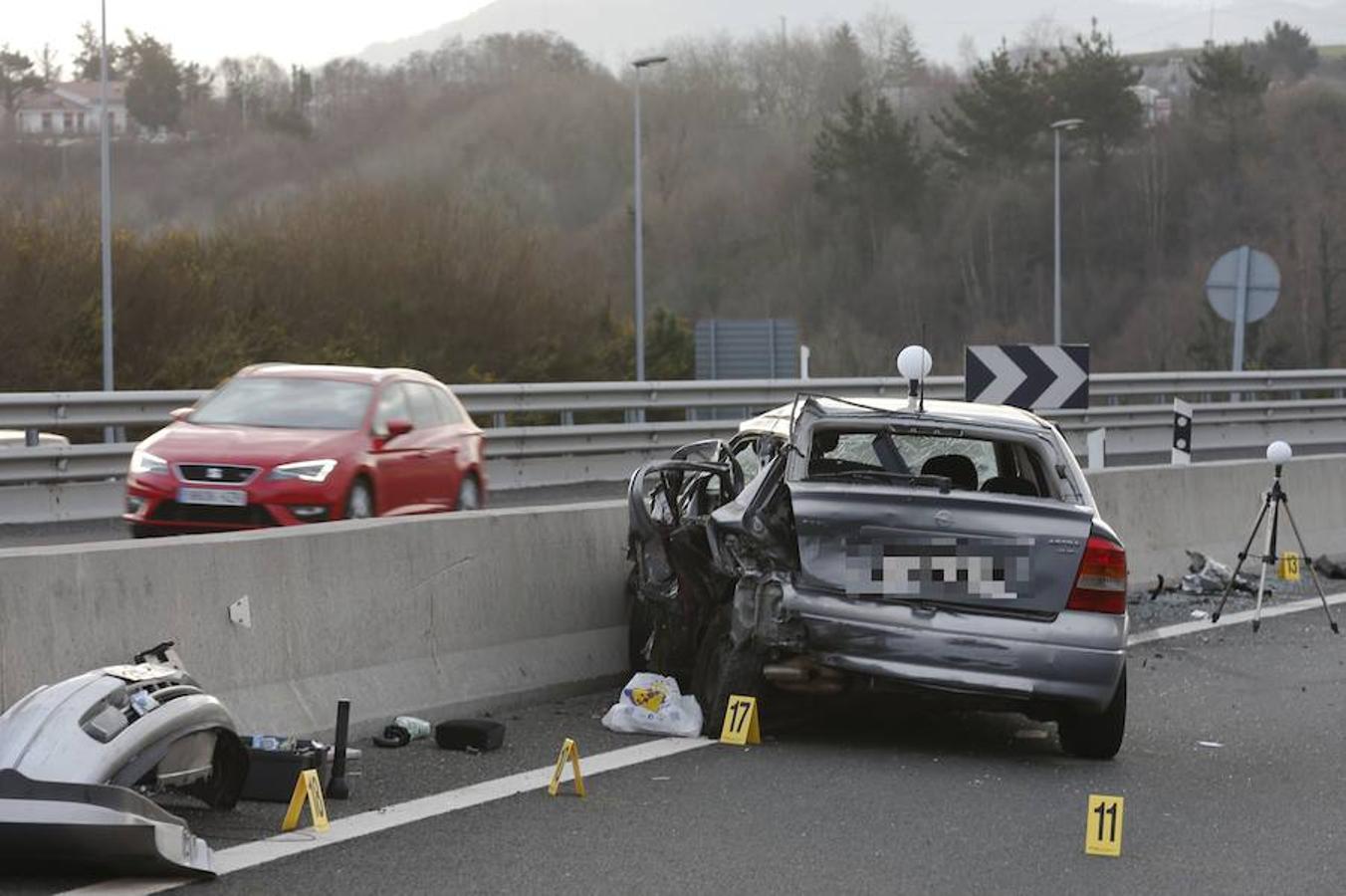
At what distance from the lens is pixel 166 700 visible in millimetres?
6969

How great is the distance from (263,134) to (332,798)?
86.0 meters

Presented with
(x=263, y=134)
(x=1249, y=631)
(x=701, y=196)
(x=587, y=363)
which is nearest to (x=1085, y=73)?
(x=701, y=196)

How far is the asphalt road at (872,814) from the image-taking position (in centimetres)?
666

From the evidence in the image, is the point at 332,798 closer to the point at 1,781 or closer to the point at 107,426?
the point at 1,781

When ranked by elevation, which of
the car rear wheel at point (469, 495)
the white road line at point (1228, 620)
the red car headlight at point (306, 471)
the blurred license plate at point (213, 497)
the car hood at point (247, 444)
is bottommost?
the white road line at point (1228, 620)

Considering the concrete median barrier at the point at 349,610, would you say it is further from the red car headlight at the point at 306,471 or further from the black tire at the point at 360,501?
the black tire at the point at 360,501

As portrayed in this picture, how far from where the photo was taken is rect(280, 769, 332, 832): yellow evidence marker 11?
23.6 ft

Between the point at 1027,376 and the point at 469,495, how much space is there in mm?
4680

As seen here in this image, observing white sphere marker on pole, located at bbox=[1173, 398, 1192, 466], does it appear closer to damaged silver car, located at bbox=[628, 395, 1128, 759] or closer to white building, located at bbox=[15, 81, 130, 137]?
damaged silver car, located at bbox=[628, 395, 1128, 759]

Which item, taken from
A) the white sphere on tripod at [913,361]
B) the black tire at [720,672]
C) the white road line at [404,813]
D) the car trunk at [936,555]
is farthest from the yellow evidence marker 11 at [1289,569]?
the white road line at [404,813]

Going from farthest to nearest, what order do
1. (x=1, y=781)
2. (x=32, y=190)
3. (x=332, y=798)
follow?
(x=32, y=190) → (x=332, y=798) → (x=1, y=781)

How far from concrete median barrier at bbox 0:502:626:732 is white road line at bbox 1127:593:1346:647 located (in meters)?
3.73

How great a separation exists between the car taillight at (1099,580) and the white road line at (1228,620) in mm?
3710

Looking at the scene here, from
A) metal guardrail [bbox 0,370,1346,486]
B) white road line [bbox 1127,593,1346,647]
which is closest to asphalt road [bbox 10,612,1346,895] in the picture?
white road line [bbox 1127,593,1346,647]
